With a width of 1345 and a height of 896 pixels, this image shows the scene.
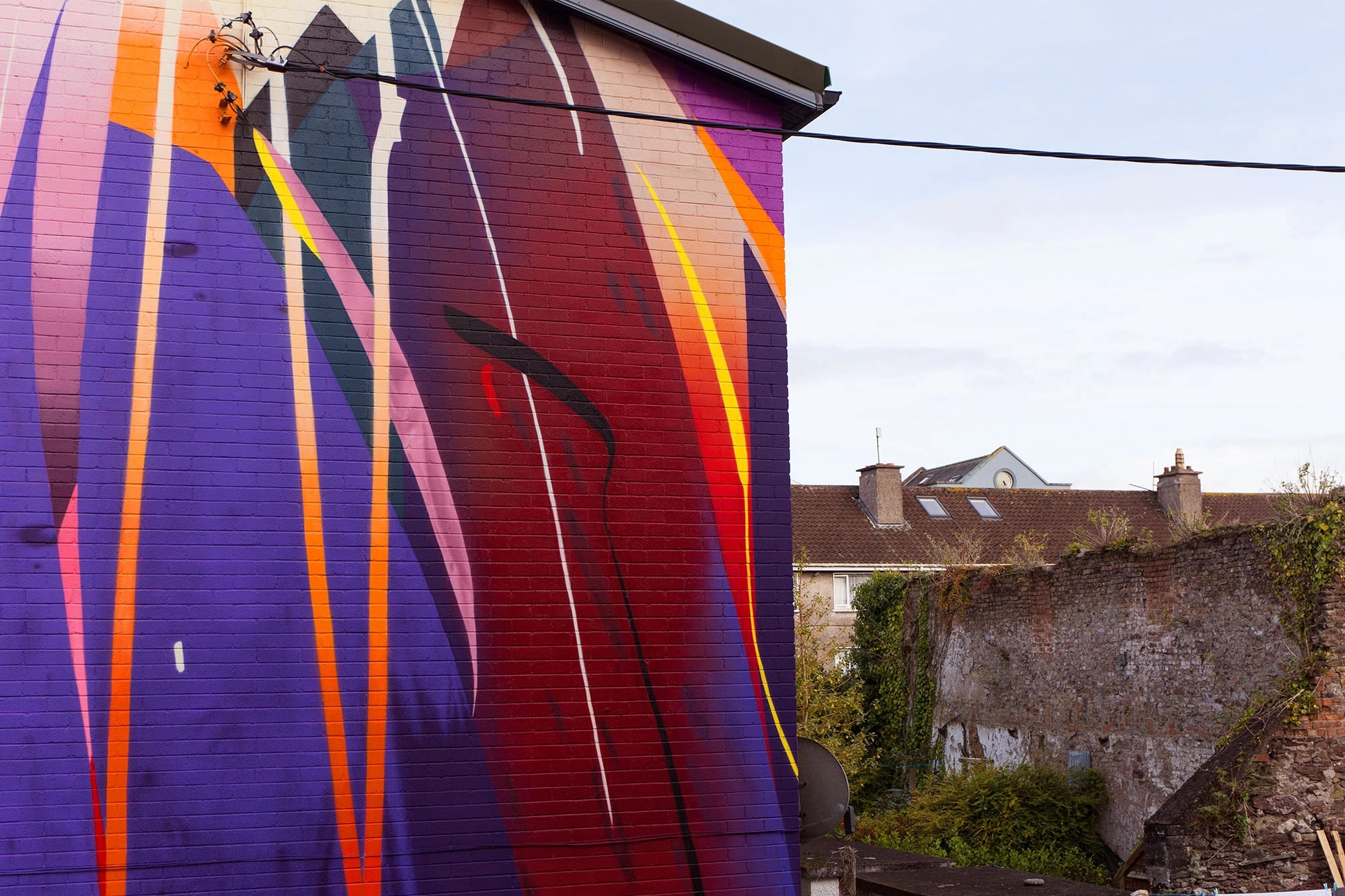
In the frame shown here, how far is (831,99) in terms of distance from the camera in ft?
29.0

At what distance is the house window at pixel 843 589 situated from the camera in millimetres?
29812

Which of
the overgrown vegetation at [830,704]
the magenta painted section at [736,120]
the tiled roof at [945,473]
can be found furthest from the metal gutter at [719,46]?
the tiled roof at [945,473]

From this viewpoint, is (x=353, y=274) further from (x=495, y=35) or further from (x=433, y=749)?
(x=433, y=749)

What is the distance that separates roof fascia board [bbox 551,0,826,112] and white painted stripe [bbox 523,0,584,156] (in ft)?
0.60

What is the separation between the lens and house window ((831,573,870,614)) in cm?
2981

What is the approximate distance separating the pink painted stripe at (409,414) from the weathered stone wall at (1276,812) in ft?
24.6

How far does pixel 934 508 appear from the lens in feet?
110

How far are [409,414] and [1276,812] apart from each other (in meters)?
9.15

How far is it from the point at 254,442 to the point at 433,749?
2299mm

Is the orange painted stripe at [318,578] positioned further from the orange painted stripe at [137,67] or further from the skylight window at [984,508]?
the skylight window at [984,508]

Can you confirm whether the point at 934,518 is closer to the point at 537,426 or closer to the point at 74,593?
the point at 537,426

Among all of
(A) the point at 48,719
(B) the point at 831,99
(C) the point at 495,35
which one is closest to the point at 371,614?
(A) the point at 48,719

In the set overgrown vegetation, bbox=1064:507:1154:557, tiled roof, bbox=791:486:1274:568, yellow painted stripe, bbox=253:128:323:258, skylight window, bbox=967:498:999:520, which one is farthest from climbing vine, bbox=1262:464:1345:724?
skylight window, bbox=967:498:999:520

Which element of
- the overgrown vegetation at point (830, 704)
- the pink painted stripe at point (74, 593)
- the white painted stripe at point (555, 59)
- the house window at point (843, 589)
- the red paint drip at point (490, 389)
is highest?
the white painted stripe at point (555, 59)
